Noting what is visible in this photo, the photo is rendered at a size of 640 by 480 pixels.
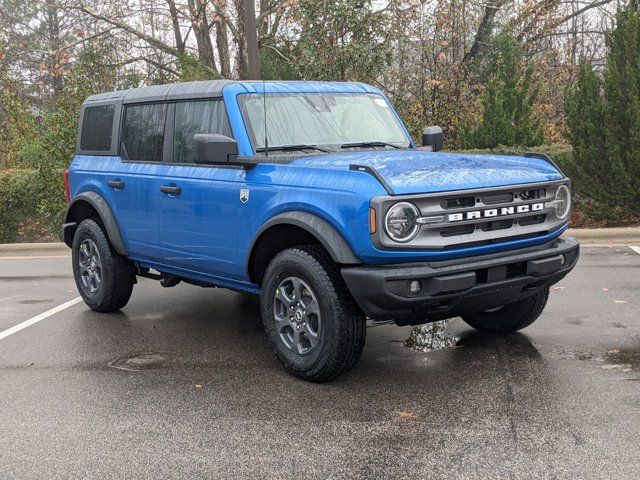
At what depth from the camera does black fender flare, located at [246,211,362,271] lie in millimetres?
4766

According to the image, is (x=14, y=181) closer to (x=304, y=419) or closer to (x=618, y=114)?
(x=618, y=114)

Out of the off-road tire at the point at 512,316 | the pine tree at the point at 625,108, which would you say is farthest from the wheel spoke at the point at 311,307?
the pine tree at the point at 625,108

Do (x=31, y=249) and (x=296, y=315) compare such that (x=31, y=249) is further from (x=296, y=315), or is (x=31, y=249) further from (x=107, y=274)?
(x=296, y=315)

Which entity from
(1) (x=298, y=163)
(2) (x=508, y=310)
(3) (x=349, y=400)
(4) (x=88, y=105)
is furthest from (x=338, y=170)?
(4) (x=88, y=105)

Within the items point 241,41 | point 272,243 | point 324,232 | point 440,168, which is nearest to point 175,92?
point 272,243

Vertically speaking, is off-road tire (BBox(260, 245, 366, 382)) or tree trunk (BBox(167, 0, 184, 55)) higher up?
tree trunk (BBox(167, 0, 184, 55))

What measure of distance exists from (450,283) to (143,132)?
10.9ft

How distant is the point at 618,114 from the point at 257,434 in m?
9.24

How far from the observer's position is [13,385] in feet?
17.7

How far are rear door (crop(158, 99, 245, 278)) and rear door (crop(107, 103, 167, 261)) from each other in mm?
140

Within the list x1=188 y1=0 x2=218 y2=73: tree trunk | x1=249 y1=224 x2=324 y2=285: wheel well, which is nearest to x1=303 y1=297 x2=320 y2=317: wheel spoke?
x1=249 y1=224 x2=324 y2=285: wheel well

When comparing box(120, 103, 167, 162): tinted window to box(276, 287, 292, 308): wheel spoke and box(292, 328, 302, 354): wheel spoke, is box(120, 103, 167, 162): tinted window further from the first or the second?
box(292, 328, 302, 354): wheel spoke

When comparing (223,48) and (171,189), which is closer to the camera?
(171,189)

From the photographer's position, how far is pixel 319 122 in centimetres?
604
